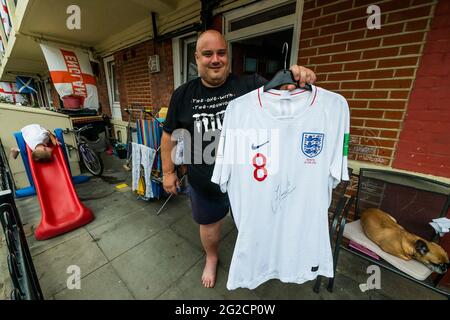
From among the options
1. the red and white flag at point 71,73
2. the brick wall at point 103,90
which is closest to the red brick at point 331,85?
the red and white flag at point 71,73

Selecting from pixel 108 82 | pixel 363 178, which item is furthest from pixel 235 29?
pixel 108 82

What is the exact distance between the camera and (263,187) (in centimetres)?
107

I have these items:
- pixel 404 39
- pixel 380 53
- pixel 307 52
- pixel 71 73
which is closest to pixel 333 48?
pixel 307 52

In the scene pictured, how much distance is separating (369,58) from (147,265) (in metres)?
2.73

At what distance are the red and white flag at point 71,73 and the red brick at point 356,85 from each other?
534 cm

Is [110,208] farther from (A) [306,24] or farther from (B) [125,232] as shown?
(A) [306,24]

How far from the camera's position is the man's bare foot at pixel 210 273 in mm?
1646

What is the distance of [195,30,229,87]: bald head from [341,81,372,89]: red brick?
49.6 inches

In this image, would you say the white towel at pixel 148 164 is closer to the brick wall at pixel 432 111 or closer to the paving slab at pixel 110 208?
the paving slab at pixel 110 208

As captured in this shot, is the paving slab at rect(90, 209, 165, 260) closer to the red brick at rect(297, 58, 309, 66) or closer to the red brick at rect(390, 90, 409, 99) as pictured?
the red brick at rect(297, 58, 309, 66)

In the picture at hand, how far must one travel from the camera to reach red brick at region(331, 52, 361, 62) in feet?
5.56

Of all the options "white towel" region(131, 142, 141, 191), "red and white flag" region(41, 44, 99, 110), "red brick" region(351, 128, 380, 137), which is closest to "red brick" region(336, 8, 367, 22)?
"red brick" region(351, 128, 380, 137)

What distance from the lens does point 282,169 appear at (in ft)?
3.45

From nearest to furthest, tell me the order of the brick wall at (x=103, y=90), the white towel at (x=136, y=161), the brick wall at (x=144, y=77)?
the white towel at (x=136, y=161) → the brick wall at (x=144, y=77) → the brick wall at (x=103, y=90)
